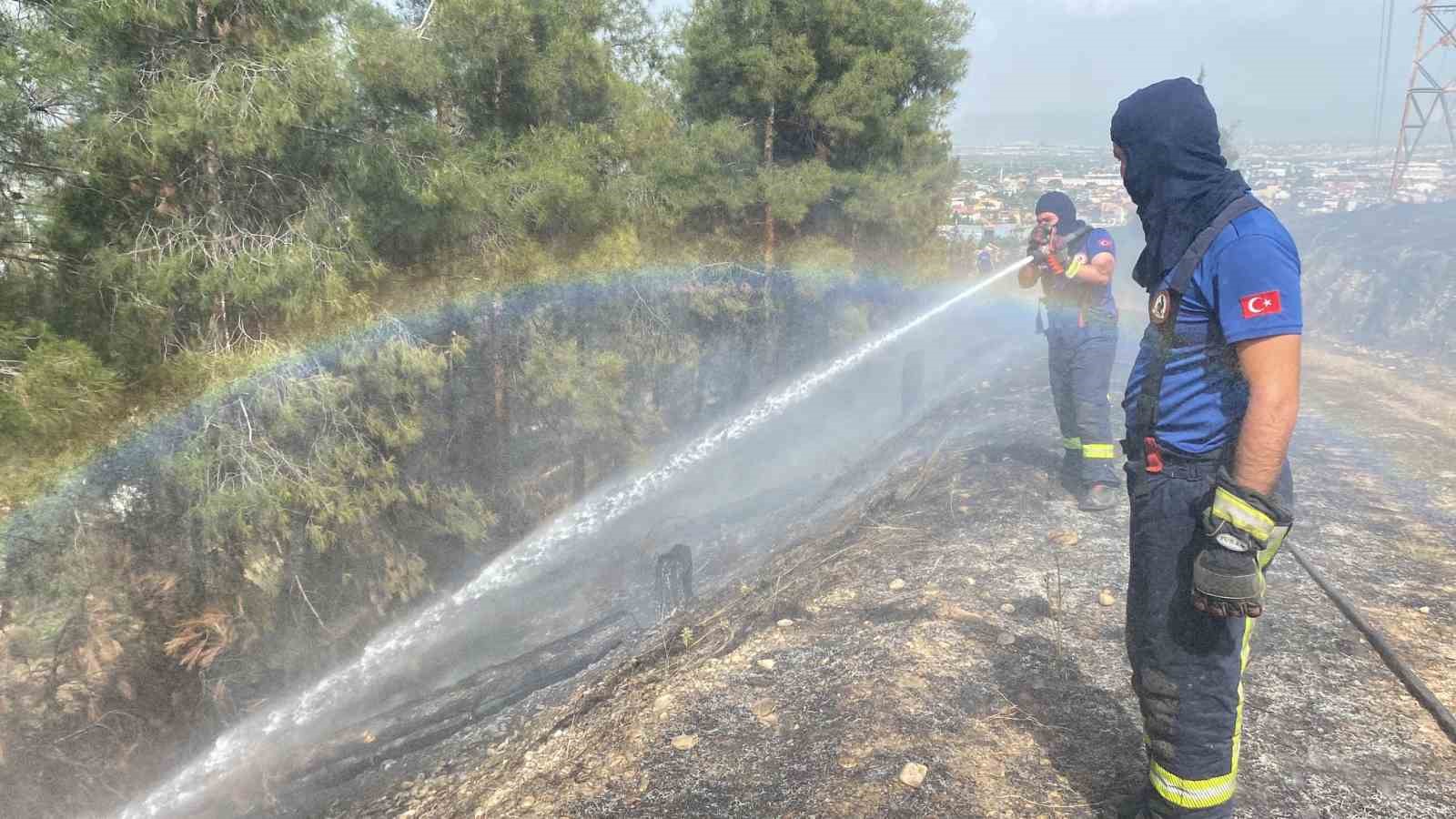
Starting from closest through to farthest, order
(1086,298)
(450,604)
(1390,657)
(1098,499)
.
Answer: (1390,657)
(1086,298)
(1098,499)
(450,604)

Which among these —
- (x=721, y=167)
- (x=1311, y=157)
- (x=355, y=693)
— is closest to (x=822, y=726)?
(x=355, y=693)

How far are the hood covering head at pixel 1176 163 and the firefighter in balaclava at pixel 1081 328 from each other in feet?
9.81

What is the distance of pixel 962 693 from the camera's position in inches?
126

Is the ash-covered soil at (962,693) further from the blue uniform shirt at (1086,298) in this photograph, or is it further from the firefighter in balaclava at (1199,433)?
the blue uniform shirt at (1086,298)

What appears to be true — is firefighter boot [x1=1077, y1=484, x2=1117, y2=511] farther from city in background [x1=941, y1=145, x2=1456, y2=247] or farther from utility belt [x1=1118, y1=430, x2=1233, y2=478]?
city in background [x1=941, y1=145, x2=1456, y2=247]

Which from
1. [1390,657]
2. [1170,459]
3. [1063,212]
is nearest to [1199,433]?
[1170,459]

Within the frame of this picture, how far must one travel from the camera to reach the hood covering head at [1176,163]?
1993 mm

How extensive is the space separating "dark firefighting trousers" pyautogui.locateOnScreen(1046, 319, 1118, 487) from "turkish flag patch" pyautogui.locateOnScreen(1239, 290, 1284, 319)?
3.27 m

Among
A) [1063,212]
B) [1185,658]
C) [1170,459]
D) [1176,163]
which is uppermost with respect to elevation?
[1176,163]

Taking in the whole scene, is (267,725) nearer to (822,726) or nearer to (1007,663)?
(822,726)

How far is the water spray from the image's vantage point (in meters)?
6.59

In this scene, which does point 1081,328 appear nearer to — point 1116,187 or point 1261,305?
point 1261,305

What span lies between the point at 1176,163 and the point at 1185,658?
53.4 inches

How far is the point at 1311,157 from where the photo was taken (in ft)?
138
